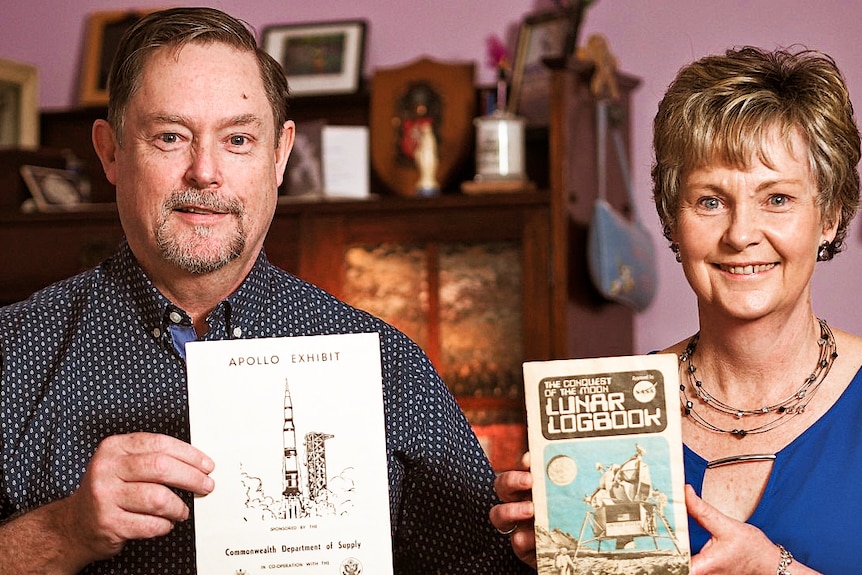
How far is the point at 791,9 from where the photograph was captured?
3.17 meters

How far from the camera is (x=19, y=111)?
12.4 feet

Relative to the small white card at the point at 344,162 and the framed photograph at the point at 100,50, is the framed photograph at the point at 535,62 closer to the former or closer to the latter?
the small white card at the point at 344,162

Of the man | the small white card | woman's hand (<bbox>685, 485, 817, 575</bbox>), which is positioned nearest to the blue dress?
woman's hand (<bbox>685, 485, 817, 575</bbox>)

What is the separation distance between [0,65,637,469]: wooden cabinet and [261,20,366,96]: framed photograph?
50 cm

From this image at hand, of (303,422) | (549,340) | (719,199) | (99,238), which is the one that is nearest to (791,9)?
(549,340)

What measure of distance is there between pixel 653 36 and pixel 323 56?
102 centimetres

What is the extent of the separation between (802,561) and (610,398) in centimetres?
37

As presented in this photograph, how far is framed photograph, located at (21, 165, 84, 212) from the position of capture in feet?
11.3

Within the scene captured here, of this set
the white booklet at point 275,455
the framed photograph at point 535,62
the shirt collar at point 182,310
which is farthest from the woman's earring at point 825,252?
the framed photograph at point 535,62

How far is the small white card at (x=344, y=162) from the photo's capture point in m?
3.25

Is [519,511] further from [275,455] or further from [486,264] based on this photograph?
[486,264]

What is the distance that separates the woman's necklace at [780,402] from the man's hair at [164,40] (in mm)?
748

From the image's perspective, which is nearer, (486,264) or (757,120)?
(757,120)

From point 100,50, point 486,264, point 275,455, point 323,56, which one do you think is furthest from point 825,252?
point 100,50
